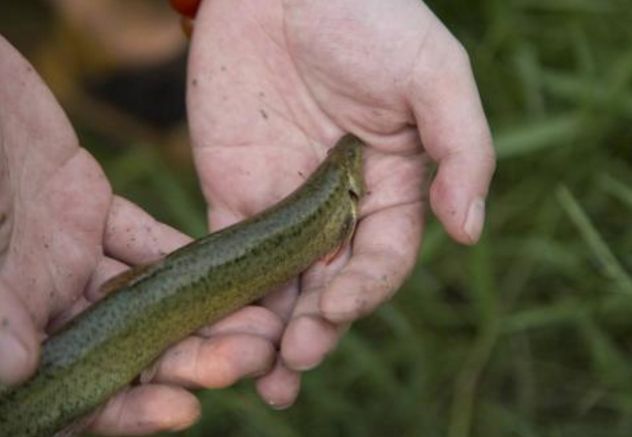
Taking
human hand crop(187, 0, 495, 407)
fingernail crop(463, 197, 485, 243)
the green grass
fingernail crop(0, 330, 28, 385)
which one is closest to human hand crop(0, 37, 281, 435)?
fingernail crop(0, 330, 28, 385)

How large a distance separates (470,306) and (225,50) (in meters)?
1.56

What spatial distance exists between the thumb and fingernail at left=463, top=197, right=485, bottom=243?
1.22m

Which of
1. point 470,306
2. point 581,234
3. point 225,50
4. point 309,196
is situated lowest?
point 470,306

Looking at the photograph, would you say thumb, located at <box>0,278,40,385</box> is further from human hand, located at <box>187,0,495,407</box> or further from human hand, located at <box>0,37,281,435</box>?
human hand, located at <box>187,0,495,407</box>

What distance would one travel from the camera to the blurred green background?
4422 mm

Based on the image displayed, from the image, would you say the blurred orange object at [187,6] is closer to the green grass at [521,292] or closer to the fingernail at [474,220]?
the green grass at [521,292]

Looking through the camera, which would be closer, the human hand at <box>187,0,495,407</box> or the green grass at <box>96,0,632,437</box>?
the human hand at <box>187,0,495,407</box>

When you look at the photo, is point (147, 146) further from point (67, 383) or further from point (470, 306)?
point (67, 383)

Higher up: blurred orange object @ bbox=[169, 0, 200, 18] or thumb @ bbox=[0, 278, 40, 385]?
thumb @ bbox=[0, 278, 40, 385]

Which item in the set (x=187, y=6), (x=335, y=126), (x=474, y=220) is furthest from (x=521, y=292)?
(x=187, y=6)

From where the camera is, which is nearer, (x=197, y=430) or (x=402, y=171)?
(x=402, y=171)

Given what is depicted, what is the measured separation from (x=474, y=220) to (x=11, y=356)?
4.31ft

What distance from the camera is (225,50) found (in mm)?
4125

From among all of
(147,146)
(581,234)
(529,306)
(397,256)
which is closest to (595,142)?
(581,234)
